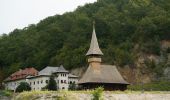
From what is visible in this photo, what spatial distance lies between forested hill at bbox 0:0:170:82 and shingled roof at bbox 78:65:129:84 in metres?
32.9

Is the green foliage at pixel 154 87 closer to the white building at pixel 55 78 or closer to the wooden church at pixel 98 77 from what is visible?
the wooden church at pixel 98 77

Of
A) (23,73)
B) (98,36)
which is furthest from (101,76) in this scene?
(23,73)

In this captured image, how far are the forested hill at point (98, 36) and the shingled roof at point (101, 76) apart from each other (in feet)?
108

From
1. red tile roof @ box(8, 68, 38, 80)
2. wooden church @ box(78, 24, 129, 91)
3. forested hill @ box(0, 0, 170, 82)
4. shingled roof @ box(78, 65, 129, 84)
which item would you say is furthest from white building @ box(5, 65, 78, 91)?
shingled roof @ box(78, 65, 129, 84)

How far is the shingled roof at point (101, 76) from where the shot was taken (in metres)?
62.2

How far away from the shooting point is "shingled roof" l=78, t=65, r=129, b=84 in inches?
2450

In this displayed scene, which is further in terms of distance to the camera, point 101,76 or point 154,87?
point 154,87

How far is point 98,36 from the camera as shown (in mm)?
113562

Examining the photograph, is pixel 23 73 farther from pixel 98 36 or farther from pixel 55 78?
pixel 98 36

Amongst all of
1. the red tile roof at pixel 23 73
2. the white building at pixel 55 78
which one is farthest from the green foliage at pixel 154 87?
the red tile roof at pixel 23 73

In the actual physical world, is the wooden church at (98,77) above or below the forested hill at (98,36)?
below

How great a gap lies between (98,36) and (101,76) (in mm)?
50939

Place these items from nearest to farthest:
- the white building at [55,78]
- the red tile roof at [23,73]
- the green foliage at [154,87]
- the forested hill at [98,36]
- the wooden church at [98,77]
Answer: the wooden church at [98,77] → the green foliage at [154,87] → the white building at [55,78] → the forested hill at [98,36] → the red tile roof at [23,73]

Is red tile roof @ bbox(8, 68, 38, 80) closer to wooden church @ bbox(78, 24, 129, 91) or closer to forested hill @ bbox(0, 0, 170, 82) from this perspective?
forested hill @ bbox(0, 0, 170, 82)
